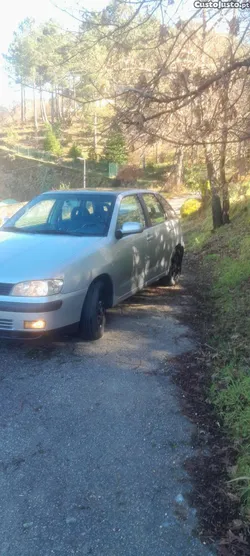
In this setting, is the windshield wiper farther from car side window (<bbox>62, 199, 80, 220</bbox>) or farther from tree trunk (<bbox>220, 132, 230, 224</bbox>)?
tree trunk (<bbox>220, 132, 230, 224</bbox>)

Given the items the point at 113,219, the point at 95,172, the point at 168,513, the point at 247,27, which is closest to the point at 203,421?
the point at 168,513

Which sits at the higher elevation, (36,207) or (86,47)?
(86,47)

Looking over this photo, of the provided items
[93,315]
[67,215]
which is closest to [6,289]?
[93,315]

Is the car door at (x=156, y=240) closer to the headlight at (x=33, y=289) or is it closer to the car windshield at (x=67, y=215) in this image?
the car windshield at (x=67, y=215)

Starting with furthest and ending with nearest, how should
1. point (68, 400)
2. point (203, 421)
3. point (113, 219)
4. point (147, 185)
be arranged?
point (147, 185) < point (113, 219) < point (68, 400) < point (203, 421)

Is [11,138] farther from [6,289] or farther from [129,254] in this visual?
[6,289]

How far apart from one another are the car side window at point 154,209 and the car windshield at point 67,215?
1056 mm

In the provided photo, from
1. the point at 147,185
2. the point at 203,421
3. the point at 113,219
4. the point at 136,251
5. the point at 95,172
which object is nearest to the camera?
the point at 203,421

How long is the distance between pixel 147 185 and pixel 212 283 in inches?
1127

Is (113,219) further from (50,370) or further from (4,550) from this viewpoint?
(4,550)

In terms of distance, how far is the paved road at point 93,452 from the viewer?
7.61 ft

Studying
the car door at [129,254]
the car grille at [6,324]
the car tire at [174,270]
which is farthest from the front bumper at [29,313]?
the car tire at [174,270]

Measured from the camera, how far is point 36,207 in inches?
237

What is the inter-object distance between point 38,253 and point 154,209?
279cm
